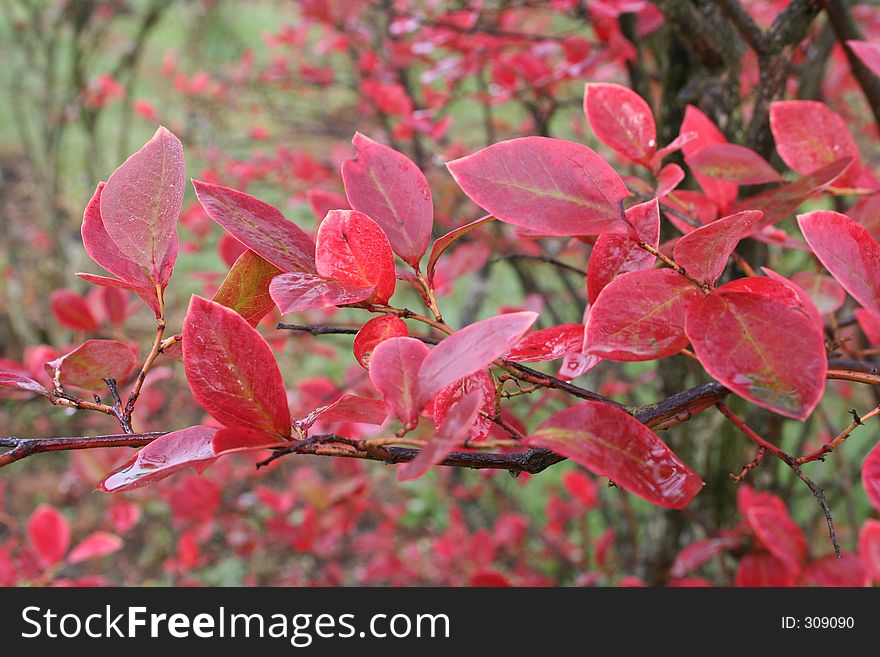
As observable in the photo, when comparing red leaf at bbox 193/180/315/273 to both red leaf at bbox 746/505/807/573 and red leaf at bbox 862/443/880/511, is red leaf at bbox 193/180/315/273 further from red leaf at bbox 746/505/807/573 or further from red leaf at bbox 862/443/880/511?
red leaf at bbox 746/505/807/573

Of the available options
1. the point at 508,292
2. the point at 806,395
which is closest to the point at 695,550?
the point at 806,395

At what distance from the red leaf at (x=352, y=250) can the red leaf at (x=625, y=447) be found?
125mm

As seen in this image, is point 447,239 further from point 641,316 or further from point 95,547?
point 95,547

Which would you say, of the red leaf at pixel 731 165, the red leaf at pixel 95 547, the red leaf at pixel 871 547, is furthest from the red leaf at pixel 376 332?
the red leaf at pixel 95 547


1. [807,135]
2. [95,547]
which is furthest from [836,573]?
[95,547]

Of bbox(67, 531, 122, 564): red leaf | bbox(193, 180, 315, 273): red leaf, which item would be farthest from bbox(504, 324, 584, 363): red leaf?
bbox(67, 531, 122, 564): red leaf

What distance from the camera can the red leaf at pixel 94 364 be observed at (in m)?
0.45

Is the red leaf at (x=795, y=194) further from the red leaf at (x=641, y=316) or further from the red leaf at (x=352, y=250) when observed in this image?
the red leaf at (x=352, y=250)

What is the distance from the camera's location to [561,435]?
33cm

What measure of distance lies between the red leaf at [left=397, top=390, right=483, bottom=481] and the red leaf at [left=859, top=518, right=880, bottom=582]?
56cm

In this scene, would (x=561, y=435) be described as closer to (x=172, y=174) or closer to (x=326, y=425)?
(x=172, y=174)

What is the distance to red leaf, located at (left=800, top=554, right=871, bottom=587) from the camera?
75 cm
